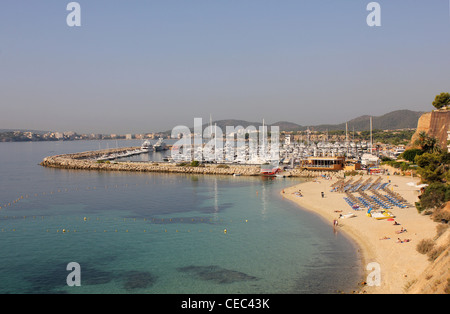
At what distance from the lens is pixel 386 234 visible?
25891mm

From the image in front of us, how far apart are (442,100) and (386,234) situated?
174ft

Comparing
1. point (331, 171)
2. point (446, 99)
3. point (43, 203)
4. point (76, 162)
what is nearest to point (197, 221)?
point (43, 203)

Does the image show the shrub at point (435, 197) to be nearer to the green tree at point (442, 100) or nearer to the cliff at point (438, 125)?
the cliff at point (438, 125)

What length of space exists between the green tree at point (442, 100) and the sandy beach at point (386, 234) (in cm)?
3298

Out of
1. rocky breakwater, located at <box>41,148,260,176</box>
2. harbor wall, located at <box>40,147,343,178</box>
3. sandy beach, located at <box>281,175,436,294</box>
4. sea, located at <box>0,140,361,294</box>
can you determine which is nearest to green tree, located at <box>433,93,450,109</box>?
harbor wall, located at <box>40,147,343,178</box>

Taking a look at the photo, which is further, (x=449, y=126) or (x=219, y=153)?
(x=219, y=153)

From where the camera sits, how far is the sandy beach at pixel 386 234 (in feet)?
61.3

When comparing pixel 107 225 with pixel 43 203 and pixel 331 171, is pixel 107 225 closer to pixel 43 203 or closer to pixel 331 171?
pixel 43 203

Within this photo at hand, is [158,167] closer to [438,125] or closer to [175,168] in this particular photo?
[175,168]

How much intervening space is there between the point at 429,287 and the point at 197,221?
22.5m

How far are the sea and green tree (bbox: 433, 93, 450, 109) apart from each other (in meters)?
42.9

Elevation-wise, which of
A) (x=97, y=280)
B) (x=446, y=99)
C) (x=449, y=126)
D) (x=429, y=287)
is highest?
(x=446, y=99)

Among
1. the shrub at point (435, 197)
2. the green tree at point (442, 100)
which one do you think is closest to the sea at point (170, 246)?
the shrub at point (435, 197)

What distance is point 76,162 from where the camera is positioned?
89.2 meters
